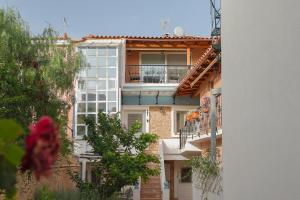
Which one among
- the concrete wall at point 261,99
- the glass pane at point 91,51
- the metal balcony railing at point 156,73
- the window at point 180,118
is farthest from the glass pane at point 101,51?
the concrete wall at point 261,99

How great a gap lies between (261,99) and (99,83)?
64.6ft

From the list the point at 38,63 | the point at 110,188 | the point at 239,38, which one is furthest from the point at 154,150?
the point at 239,38

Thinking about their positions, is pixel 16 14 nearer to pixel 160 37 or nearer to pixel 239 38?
pixel 239 38

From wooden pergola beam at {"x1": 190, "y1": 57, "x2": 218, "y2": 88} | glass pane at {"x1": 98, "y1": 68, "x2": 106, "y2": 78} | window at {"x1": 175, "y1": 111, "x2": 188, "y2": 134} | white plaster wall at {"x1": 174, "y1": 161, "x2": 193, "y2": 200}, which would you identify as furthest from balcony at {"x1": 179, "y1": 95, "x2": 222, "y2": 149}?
glass pane at {"x1": 98, "y1": 68, "x2": 106, "y2": 78}

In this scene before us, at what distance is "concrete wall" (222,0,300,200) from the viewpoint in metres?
5.82

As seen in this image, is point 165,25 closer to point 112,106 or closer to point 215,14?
point 112,106

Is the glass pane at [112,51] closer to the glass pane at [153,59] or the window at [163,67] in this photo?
the window at [163,67]

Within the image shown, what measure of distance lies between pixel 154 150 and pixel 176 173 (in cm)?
217

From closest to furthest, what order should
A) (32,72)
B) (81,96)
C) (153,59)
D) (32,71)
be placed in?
(32,72) < (32,71) < (81,96) < (153,59)

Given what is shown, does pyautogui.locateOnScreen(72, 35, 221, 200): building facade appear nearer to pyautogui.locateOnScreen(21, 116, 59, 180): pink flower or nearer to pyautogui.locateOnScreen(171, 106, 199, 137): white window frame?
pyautogui.locateOnScreen(171, 106, 199, 137): white window frame

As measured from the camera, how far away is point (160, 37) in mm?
27609

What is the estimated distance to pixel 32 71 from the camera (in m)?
13.5

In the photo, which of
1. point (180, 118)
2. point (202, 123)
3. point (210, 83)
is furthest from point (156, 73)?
point (202, 123)

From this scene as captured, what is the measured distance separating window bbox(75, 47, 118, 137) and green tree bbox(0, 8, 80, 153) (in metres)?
10.5
